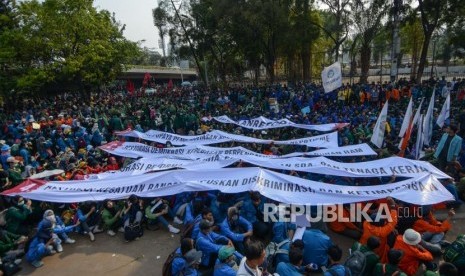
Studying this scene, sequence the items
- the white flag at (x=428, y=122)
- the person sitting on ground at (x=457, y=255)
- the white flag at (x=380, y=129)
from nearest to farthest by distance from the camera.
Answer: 1. the person sitting on ground at (x=457, y=255)
2. the white flag at (x=428, y=122)
3. the white flag at (x=380, y=129)

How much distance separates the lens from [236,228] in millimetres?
6941

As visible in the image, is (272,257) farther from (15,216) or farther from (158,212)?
(15,216)

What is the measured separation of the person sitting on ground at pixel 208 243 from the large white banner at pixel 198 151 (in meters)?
3.49

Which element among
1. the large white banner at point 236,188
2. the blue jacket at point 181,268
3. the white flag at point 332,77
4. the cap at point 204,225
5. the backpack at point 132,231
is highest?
the white flag at point 332,77

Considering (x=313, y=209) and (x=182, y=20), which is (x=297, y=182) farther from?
(x=182, y=20)

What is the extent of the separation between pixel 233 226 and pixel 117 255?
2.59 m

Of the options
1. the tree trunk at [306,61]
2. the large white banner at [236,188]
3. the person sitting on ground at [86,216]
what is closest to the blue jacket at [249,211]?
the large white banner at [236,188]

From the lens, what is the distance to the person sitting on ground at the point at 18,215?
7719 millimetres

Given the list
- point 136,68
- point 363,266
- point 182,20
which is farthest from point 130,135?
point 136,68

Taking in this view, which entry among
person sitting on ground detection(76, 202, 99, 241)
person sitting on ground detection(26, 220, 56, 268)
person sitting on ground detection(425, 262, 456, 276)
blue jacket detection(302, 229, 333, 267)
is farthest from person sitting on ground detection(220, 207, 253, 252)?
person sitting on ground detection(26, 220, 56, 268)

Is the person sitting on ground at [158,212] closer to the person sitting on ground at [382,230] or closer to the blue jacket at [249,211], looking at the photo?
the blue jacket at [249,211]

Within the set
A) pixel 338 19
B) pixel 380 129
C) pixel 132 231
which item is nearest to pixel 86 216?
pixel 132 231

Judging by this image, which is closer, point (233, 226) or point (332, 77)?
point (233, 226)

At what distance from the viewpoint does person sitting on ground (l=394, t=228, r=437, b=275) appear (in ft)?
18.2
